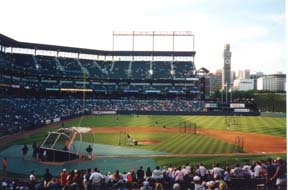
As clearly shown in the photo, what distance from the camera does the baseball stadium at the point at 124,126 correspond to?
11555 millimetres

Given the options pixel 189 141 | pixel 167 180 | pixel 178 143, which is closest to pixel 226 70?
pixel 189 141

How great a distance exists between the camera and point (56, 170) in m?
17.1

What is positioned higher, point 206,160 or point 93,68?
point 93,68

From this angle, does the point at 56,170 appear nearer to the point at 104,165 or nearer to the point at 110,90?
the point at 104,165

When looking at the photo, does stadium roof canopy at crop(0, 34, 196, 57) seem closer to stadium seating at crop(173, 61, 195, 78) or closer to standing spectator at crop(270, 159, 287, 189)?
stadium seating at crop(173, 61, 195, 78)

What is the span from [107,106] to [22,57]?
1481 centimetres

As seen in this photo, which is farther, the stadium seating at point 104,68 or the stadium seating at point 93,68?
the stadium seating at point 93,68

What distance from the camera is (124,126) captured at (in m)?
36.4

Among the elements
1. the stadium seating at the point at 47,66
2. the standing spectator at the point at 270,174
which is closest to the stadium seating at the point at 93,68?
the stadium seating at the point at 47,66

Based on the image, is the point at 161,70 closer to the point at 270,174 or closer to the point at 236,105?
the point at 236,105

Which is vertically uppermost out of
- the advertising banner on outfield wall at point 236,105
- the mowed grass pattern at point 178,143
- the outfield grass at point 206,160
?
the advertising banner on outfield wall at point 236,105

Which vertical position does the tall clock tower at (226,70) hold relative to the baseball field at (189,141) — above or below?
above

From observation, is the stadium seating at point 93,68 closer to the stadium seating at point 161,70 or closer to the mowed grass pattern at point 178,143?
the stadium seating at point 161,70

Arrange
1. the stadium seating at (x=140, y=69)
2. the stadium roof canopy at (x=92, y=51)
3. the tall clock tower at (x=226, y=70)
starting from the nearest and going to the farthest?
the stadium roof canopy at (x=92, y=51) < the stadium seating at (x=140, y=69) < the tall clock tower at (x=226, y=70)
